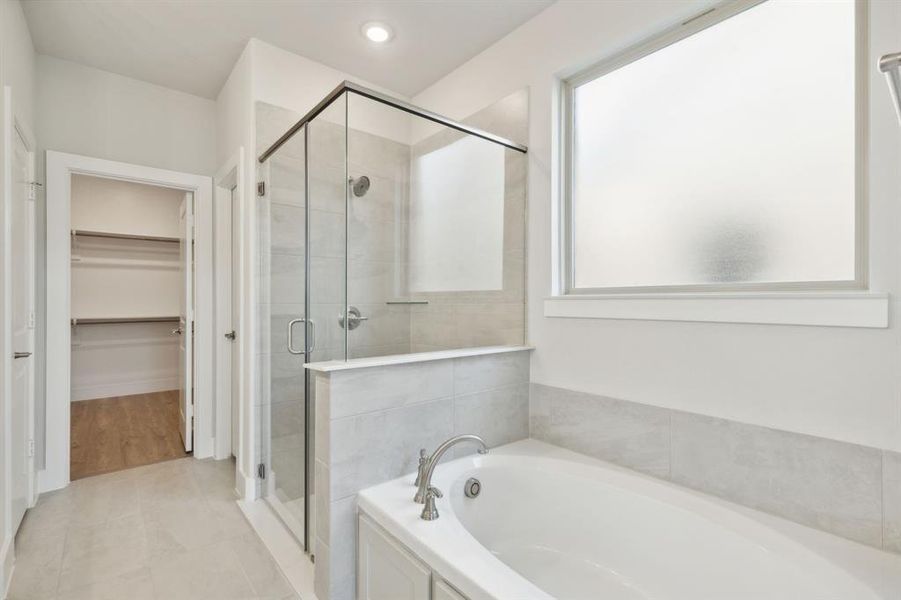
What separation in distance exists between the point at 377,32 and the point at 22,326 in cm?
246

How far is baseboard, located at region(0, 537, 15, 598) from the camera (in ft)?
5.46

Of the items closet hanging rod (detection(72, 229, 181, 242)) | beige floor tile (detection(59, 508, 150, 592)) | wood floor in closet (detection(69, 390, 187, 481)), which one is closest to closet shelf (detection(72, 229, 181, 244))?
closet hanging rod (detection(72, 229, 181, 242))

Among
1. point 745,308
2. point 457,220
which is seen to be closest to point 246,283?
point 457,220

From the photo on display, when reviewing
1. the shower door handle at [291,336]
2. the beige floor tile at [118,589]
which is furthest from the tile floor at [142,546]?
the shower door handle at [291,336]

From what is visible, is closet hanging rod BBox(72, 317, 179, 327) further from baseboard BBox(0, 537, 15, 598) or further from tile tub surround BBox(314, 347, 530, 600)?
tile tub surround BBox(314, 347, 530, 600)

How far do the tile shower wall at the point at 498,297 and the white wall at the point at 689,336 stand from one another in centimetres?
8

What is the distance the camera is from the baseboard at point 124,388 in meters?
4.84

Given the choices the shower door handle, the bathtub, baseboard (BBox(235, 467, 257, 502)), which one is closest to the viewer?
the bathtub

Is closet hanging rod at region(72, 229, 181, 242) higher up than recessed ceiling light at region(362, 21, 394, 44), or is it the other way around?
recessed ceiling light at region(362, 21, 394, 44)

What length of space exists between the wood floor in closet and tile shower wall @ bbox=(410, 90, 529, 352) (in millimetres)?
2325

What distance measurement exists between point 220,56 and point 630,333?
291 centimetres

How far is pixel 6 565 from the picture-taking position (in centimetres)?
178

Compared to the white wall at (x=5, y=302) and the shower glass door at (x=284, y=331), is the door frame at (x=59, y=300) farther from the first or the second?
the shower glass door at (x=284, y=331)

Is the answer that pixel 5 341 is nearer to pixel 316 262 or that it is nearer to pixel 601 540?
pixel 316 262
